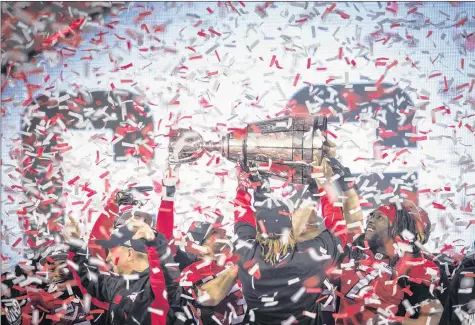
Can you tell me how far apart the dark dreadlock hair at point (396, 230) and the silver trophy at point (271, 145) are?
35cm

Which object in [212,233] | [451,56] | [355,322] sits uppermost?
[451,56]

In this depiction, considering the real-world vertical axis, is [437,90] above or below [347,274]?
above

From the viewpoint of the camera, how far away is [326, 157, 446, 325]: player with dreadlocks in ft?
6.17

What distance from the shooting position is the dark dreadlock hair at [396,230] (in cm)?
188

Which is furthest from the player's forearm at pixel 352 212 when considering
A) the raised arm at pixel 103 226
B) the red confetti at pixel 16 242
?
the red confetti at pixel 16 242

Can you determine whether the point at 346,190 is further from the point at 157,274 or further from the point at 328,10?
the point at 157,274

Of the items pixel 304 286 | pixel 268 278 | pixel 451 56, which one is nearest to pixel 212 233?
pixel 268 278

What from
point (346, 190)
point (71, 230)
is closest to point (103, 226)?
point (71, 230)

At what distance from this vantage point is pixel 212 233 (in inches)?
74.8

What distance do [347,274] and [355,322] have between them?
0.21 metres

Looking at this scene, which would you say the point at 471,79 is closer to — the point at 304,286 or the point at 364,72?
the point at 364,72

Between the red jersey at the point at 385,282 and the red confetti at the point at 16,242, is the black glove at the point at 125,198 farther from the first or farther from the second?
the red jersey at the point at 385,282

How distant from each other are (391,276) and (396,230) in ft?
0.63

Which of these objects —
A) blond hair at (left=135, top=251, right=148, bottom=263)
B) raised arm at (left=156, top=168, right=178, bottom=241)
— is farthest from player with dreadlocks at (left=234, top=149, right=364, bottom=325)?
blond hair at (left=135, top=251, right=148, bottom=263)
